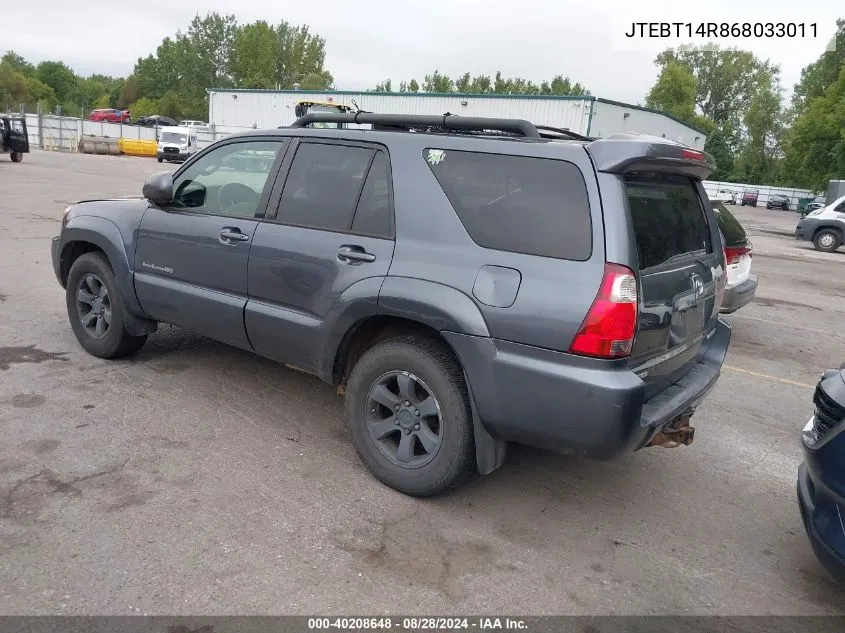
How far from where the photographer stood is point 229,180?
14.8ft

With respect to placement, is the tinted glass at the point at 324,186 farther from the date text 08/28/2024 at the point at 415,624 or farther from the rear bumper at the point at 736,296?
the rear bumper at the point at 736,296

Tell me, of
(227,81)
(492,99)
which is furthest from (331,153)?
(227,81)

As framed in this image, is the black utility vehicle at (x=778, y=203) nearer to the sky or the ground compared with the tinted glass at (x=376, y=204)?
nearer to the sky

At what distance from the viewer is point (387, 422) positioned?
3631mm

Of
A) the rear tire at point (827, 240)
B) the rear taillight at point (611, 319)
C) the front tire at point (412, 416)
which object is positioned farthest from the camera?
the rear tire at point (827, 240)

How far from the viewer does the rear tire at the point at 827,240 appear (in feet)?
66.8

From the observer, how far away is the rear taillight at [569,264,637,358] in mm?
2951

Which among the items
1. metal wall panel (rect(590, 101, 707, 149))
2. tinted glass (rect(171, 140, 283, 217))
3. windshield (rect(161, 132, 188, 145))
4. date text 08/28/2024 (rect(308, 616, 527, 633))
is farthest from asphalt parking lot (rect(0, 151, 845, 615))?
windshield (rect(161, 132, 188, 145))

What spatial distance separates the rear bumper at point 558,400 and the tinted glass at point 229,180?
180 centimetres

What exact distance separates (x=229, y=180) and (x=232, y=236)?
0.51 m

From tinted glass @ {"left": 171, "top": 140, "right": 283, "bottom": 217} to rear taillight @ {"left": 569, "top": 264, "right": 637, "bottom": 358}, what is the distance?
217 cm

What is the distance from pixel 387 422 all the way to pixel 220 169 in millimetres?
2124

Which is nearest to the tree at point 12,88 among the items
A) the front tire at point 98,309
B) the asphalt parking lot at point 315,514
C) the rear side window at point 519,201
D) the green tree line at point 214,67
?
the green tree line at point 214,67

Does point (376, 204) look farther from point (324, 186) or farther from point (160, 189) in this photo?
point (160, 189)
